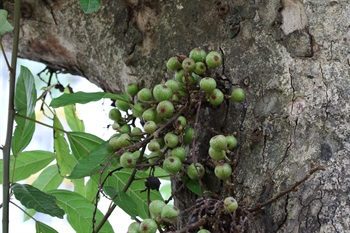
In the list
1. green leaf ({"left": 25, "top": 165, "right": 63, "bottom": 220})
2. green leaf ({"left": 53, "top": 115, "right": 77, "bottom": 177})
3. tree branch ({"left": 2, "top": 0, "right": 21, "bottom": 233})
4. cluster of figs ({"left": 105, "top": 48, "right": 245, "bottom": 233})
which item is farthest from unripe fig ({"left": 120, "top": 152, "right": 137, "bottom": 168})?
green leaf ({"left": 25, "top": 165, "right": 63, "bottom": 220})

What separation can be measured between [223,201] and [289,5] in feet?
1.53

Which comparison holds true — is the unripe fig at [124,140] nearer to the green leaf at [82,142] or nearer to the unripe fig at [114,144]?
the unripe fig at [114,144]

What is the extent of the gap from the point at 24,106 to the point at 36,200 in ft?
0.83

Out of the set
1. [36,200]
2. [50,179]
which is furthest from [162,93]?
[50,179]

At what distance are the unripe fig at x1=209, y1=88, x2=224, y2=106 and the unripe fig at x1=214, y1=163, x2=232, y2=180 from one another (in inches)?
5.7

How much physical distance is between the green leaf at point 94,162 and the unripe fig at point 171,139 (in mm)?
172

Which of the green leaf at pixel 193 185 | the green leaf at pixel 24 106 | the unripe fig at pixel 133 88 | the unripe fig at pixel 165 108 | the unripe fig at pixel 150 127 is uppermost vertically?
the green leaf at pixel 24 106

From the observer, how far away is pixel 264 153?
124 cm

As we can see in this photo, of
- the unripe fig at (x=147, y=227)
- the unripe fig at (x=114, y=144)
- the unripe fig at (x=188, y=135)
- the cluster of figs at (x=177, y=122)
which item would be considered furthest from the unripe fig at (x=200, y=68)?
the unripe fig at (x=147, y=227)

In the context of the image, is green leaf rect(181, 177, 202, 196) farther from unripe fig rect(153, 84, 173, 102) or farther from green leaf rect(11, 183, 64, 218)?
green leaf rect(11, 183, 64, 218)

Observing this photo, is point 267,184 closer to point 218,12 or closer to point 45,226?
point 218,12

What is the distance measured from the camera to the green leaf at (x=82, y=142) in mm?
1591

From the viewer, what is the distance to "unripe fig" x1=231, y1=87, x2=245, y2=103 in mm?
1282

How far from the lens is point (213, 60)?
128 cm
